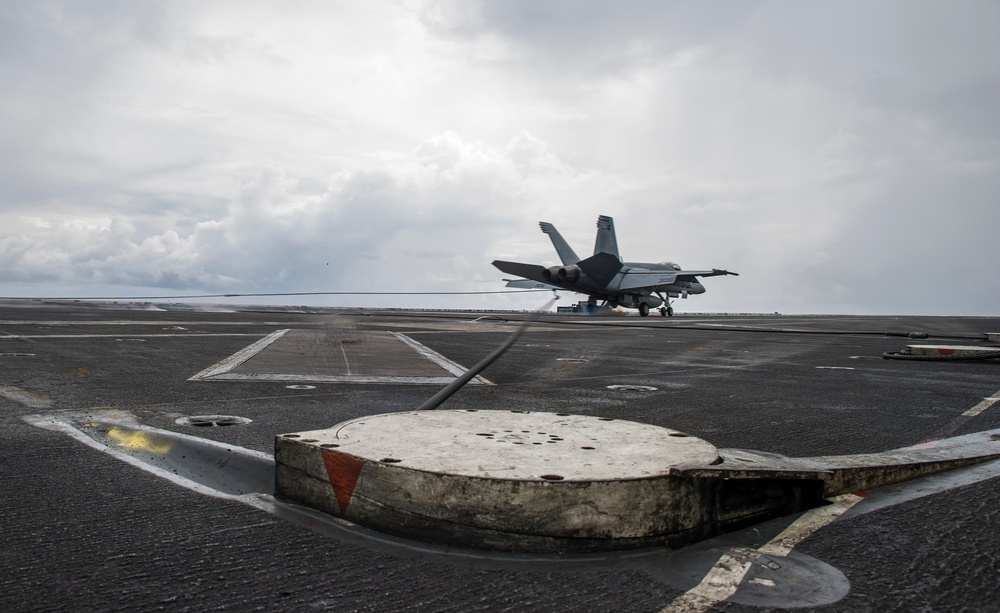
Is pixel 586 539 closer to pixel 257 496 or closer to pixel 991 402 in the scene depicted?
pixel 257 496

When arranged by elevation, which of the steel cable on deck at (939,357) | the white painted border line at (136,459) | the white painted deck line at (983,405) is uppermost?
the steel cable on deck at (939,357)

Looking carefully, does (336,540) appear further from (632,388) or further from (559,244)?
(559,244)

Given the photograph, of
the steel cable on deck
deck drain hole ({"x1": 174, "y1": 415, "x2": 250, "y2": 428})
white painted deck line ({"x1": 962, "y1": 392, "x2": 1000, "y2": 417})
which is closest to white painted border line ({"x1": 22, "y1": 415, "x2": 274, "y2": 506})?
deck drain hole ({"x1": 174, "y1": 415, "x2": 250, "y2": 428})

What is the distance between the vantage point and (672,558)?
7.09 feet

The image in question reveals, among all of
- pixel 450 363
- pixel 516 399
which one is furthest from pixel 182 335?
pixel 516 399

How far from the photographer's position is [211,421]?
449 centimetres

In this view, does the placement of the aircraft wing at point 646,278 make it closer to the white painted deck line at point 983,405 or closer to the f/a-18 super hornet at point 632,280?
the f/a-18 super hornet at point 632,280

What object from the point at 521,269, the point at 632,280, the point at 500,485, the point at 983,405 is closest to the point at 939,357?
the point at 983,405

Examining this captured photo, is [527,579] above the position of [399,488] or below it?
below

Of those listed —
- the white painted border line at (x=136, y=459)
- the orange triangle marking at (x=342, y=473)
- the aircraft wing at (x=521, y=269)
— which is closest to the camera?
the orange triangle marking at (x=342, y=473)

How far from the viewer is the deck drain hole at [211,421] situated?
14.4 feet

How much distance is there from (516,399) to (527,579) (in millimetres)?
4253

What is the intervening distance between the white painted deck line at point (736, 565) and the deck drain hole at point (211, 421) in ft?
10.8

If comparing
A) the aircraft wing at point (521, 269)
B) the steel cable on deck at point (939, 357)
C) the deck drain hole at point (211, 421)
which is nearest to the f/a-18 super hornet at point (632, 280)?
the aircraft wing at point (521, 269)
